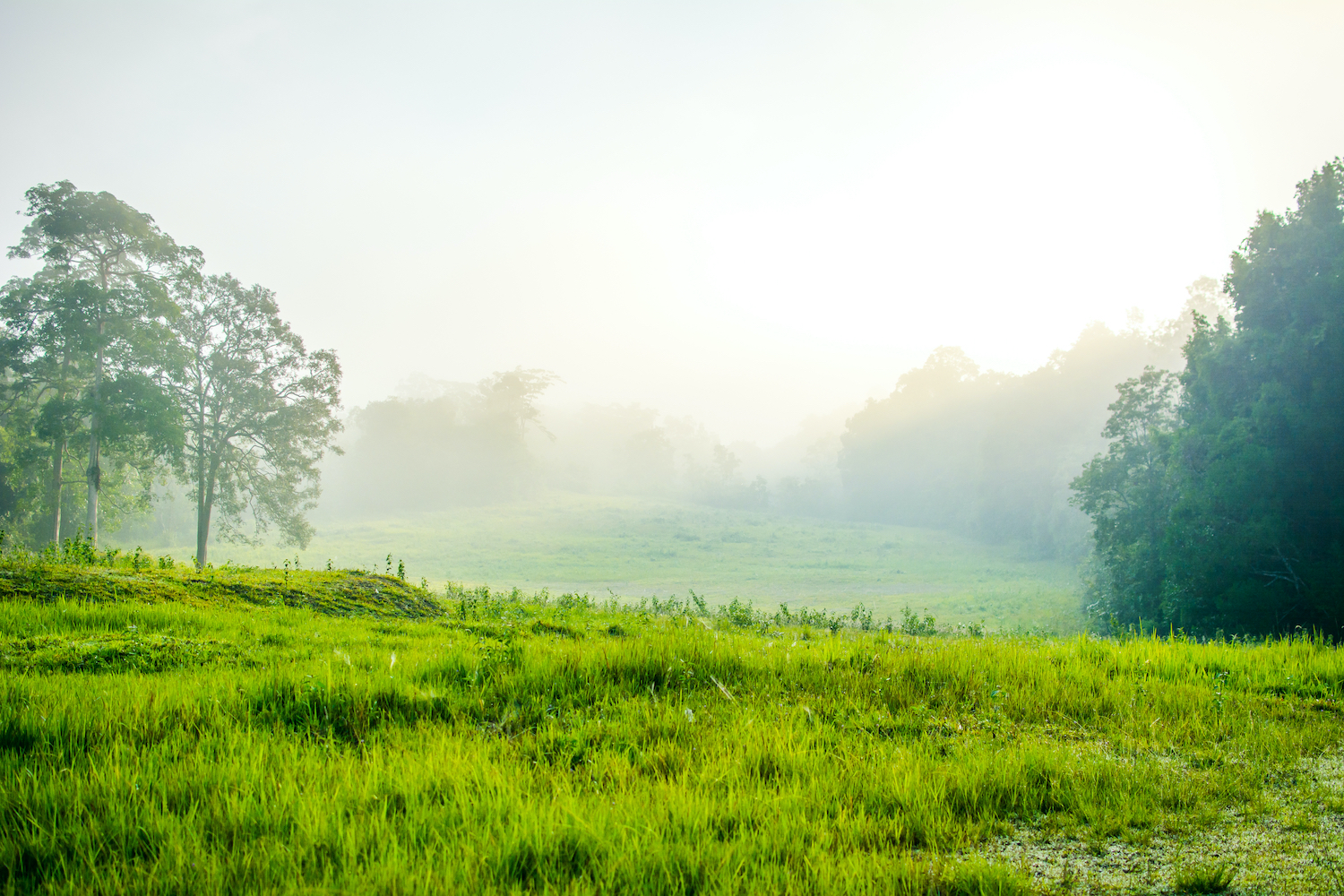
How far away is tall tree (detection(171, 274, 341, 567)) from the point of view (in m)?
30.3

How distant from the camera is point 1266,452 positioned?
16.5 meters

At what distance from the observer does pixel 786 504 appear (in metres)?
95.9

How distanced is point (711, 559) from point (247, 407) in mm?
32111

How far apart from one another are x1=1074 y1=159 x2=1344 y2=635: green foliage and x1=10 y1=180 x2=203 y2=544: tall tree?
40550 mm

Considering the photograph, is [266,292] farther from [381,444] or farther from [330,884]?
[381,444]

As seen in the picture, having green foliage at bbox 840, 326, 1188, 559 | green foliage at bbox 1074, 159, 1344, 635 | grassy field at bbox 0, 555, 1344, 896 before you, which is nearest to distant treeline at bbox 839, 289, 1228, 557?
green foliage at bbox 840, 326, 1188, 559

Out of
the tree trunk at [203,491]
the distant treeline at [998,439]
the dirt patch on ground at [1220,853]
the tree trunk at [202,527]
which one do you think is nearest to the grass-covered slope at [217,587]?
the dirt patch on ground at [1220,853]

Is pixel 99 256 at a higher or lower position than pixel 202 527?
higher

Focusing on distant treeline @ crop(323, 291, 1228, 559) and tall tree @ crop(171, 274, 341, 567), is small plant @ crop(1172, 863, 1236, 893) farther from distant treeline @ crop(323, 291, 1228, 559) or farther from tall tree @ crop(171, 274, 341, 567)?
distant treeline @ crop(323, 291, 1228, 559)

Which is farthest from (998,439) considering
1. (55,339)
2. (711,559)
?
(55,339)

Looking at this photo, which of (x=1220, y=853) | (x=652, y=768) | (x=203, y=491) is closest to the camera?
(x=1220, y=853)

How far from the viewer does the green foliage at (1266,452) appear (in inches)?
638

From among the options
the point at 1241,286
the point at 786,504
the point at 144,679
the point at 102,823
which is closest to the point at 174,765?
the point at 102,823

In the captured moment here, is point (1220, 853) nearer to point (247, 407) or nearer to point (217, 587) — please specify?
point (217, 587)
